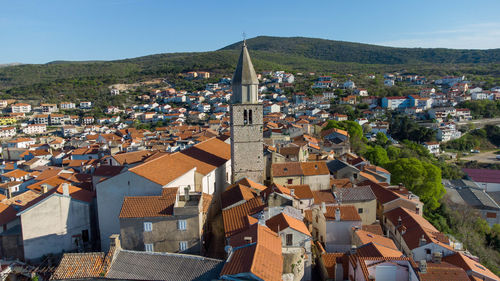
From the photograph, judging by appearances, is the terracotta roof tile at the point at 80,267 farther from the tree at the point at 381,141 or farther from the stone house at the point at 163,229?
the tree at the point at 381,141

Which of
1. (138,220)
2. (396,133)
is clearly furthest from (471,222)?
(396,133)

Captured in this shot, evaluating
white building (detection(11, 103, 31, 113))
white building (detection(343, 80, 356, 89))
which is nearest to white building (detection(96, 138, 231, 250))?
white building (detection(343, 80, 356, 89))

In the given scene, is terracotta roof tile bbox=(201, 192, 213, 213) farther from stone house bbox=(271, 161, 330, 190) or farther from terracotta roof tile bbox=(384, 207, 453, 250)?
terracotta roof tile bbox=(384, 207, 453, 250)

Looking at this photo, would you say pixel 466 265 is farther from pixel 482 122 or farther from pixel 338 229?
pixel 482 122

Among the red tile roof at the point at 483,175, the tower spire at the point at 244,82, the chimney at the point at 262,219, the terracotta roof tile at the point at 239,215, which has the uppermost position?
the tower spire at the point at 244,82

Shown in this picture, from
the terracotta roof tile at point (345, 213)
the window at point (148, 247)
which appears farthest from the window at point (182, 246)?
the terracotta roof tile at point (345, 213)

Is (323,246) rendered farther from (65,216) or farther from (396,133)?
(396,133)
